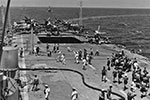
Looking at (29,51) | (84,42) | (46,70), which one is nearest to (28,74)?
(46,70)

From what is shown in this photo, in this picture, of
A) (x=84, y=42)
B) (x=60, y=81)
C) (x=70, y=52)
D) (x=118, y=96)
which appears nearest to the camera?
(x=118, y=96)

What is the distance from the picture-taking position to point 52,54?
38.0 metres

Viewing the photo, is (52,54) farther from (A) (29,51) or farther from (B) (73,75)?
(B) (73,75)

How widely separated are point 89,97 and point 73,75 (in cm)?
666

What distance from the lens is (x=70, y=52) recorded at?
41062 mm

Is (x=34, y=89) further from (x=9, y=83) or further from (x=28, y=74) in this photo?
(x=9, y=83)

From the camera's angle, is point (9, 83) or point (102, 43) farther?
point (102, 43)

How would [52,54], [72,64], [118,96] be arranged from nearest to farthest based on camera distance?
[118,96]
[72,64]
[52,54]

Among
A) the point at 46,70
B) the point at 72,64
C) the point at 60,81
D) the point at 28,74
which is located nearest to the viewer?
the point at 60,81

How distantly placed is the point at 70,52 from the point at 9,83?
28708 millimetres

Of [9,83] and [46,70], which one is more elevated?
[9,83]

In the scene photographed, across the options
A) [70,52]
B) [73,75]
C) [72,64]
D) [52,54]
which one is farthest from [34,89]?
[70,52]

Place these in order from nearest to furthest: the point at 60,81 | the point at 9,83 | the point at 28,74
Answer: the point at 9,83 < the point at 60,81 < the point at 28,74

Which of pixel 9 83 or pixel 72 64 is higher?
pixel 9 83
